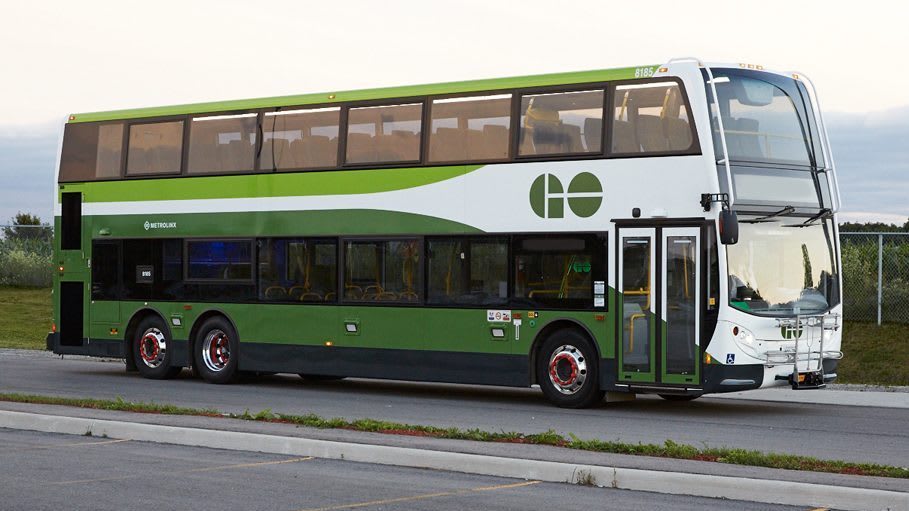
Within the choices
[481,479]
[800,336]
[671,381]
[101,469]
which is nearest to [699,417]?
[671,381]

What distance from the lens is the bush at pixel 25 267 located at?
44125mm

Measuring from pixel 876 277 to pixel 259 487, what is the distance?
18667 millimetres

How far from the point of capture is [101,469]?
1151 cm

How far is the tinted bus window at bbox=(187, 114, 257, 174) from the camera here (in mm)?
21609

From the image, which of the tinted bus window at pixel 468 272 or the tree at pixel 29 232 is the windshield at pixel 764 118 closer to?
the tinted bus window at pixel 468 272

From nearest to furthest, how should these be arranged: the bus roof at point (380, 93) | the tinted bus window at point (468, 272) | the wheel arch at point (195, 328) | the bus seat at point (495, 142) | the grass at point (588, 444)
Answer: the grass at point (588, 444), the bus roof at point (380, 93), the bus seat at point (495, 142), the tinted bus window at point (468, 272), the wheel arch at point (195, 328)

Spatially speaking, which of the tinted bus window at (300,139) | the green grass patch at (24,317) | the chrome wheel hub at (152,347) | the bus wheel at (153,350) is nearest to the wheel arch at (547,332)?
the tinted bus window at (300,139)

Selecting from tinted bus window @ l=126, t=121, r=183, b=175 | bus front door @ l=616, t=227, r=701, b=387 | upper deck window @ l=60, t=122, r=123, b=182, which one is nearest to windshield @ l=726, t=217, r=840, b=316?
bus front door @ l=616, t=227, r=701, b=387

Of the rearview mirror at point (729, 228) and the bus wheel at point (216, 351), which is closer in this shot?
the rearview mirror at point (729, 228)

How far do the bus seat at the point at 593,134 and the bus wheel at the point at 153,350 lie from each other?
861 cm

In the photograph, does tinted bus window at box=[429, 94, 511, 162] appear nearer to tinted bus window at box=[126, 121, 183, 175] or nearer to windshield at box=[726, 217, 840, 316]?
windshield at box=[726, 217, 840, 316]

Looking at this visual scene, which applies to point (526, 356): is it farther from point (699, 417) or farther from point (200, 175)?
point (200, 175)

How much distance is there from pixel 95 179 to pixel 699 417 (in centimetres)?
1178

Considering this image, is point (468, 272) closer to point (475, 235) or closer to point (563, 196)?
point (475, 235)
